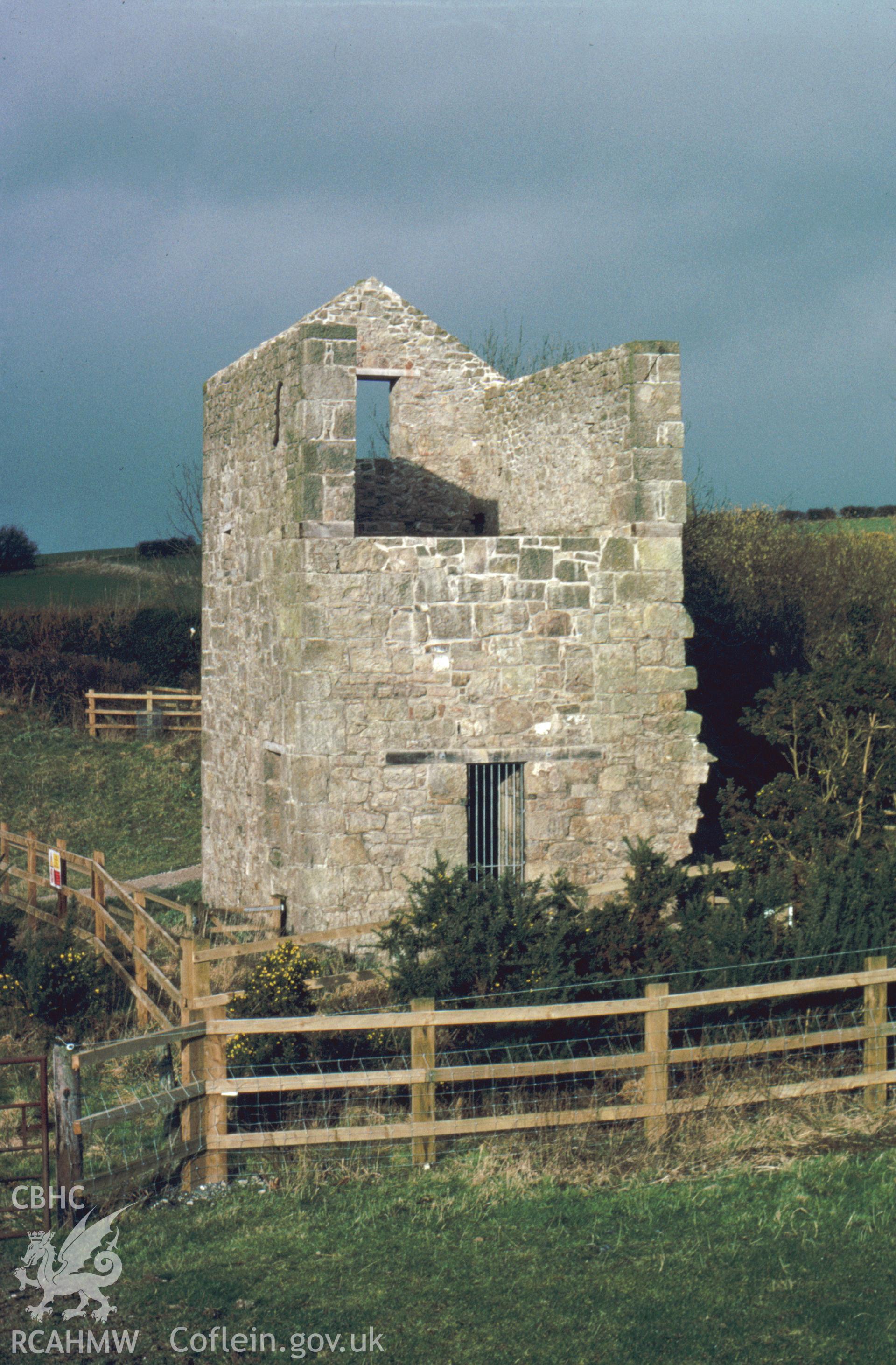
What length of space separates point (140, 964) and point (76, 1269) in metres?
5.46

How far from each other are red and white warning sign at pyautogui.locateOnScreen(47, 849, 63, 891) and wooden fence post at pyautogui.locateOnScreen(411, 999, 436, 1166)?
7615 mm

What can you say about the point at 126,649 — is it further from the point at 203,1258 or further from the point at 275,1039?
the point at 203,1258

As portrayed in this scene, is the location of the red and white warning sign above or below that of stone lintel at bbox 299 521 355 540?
below

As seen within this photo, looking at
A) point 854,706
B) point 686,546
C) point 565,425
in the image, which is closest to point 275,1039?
point 854,706

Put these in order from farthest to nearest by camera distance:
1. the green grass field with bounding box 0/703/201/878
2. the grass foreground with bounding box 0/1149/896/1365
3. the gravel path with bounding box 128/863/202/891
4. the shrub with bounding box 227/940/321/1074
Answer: the green grass field with bounding box 0/703/201/878 → the gravel path with bounding box 128/863/202/891 → the shrub with bounding box 227/940/321/1074 → the grass foreground with bounding box 0/1149/896/1365

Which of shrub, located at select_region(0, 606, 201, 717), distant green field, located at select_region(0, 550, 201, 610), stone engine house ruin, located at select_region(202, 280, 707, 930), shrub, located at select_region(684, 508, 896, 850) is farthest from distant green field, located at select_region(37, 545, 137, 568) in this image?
stone engine house ruin, located at select_region(202, 280, 707, 930)

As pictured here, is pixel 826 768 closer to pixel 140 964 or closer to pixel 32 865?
pixel 140 964

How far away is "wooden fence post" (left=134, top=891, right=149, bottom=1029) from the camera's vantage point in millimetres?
11008

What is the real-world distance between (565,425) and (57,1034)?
24.6ft

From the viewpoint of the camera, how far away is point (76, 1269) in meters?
5.90

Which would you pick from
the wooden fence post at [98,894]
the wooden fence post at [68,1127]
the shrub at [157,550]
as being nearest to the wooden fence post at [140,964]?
the wooden fence post at [98,894]

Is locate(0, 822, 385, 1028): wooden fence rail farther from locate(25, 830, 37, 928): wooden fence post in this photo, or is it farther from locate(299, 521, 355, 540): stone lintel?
locate(299, 521, 355, 540): stone lintel

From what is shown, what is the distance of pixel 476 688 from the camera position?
465 inches

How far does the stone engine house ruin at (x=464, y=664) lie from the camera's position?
11.7 m
